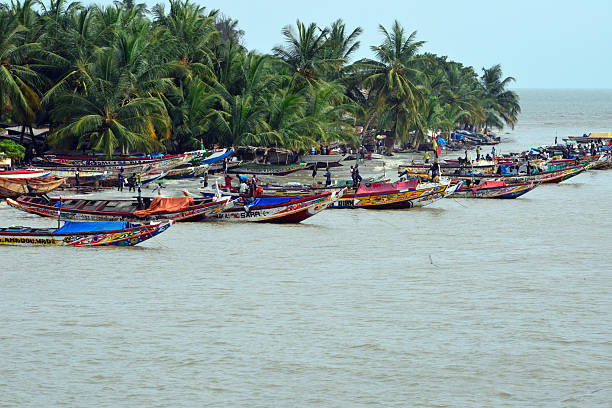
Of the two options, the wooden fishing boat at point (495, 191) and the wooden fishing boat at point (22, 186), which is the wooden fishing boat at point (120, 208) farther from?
the wooden fishing boat at point (495, 191)

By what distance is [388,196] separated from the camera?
1347 inches

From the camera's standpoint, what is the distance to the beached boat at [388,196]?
1346 inches

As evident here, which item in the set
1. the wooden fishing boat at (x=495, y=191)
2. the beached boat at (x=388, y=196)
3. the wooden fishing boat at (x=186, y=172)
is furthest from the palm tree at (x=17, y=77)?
the wooden fishing boat at (x=495, y=191)

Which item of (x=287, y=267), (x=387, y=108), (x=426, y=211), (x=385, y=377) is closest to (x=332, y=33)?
(x=387, y=108)

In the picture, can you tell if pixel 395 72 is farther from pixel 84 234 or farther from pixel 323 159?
pixel 84 234

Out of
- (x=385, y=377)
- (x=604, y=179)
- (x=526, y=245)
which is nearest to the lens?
(x=385, y=377)

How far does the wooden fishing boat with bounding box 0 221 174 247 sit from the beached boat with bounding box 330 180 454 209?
1184 cm

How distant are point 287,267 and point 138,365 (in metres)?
8.65

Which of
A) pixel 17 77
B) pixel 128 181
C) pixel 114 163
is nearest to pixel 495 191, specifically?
pixel 128 181

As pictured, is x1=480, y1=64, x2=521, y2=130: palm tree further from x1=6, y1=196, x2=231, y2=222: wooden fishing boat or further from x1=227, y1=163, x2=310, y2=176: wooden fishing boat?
x1=6, y1=196, x2=231, y2=222: wooden fishing boat

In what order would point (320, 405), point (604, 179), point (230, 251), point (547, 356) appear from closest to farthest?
point (320, 405)
point (547, 356)
point (230, 251)
point (604, 179)

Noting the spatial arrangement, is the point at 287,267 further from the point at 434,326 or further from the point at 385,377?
the point at 385,377

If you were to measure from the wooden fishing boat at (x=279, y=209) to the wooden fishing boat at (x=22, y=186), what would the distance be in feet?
28.8

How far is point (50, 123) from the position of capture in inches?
1713
